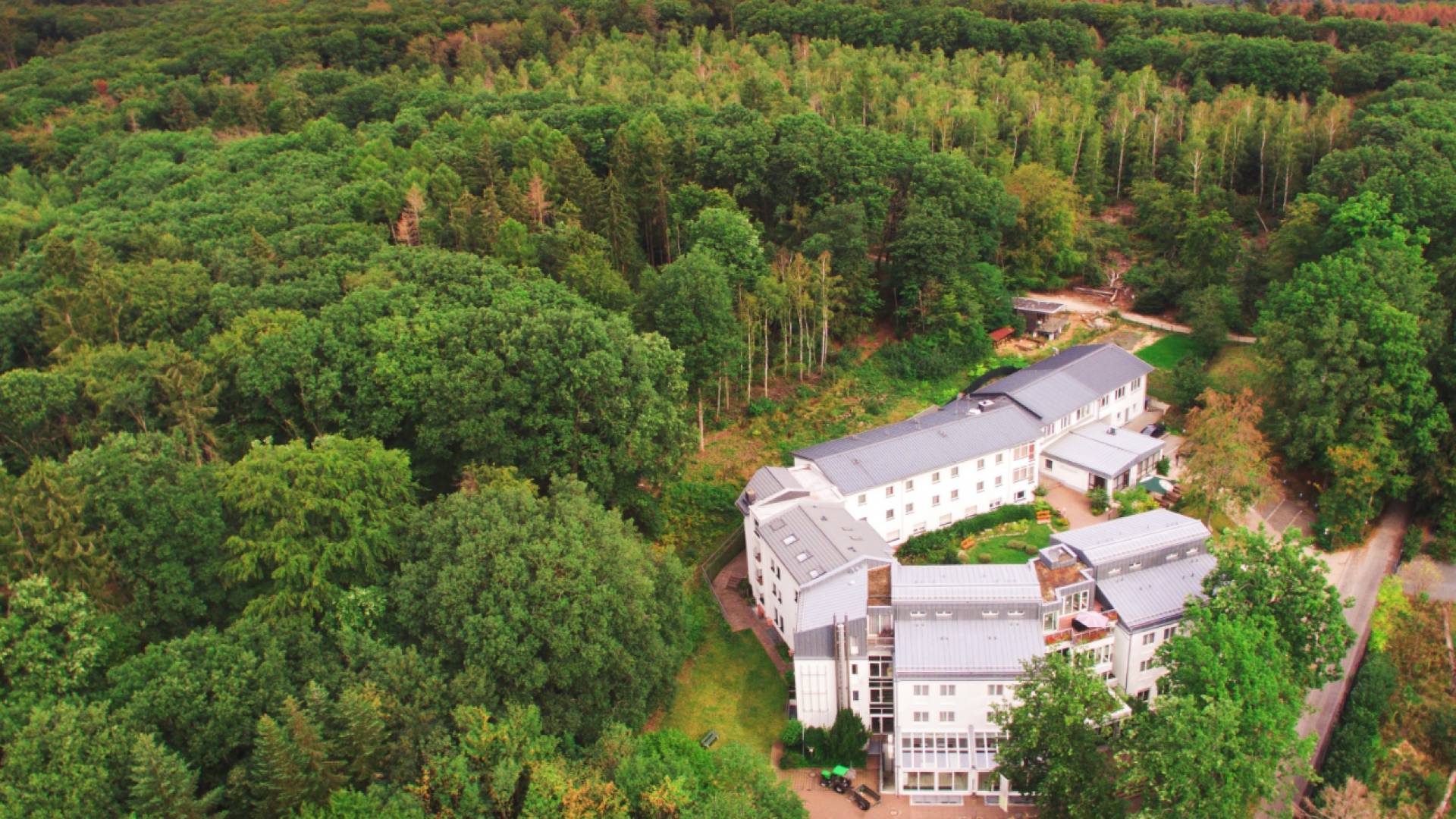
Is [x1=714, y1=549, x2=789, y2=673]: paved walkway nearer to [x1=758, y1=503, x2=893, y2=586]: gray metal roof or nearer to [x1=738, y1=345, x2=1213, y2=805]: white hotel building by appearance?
[x1=738, y1=345, x2=1213, y2=805]: white hotel building

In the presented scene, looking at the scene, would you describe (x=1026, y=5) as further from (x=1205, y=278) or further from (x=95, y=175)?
(x=95, y=175)

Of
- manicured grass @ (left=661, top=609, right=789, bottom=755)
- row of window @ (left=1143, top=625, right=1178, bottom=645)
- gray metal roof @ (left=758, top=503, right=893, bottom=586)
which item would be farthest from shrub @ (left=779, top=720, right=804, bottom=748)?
row of window @ (left=1143, top=625, right=1178, bottom=645)

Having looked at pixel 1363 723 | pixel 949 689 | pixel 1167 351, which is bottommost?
pixel 1363 723

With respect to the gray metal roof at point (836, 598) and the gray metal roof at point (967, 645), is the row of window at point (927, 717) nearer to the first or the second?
the gray metal roof at point (967, 645)

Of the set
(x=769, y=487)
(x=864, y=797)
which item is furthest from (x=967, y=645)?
(x=769, y=487)

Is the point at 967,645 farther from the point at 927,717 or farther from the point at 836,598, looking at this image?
the point at 836,598

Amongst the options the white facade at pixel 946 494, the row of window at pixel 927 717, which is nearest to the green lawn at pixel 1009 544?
the white facade at pixel 946 494

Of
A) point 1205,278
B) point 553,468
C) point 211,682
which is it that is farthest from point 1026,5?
point 211,682
